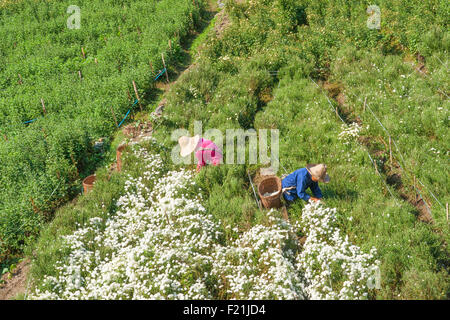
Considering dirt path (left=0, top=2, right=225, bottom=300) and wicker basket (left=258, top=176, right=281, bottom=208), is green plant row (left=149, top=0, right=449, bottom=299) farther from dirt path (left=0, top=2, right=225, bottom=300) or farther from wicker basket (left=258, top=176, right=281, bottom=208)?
dirt path (left=0, top=2, right=225, bottom=300)

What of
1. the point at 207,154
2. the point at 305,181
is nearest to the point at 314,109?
the point at 207,154

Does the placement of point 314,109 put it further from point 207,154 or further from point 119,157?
point 119,157

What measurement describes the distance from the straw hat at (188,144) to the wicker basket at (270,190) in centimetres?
186

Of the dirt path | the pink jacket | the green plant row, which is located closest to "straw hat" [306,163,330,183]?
the green plant row

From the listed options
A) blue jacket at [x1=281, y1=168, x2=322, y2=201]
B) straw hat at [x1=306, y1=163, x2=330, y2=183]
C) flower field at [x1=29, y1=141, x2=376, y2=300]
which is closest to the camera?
flower field at [x1=29, y1=141, x2=376, y2=300]

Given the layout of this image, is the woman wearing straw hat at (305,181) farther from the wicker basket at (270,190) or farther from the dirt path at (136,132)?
the dirt path at (136,132)

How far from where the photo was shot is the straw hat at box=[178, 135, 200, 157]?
8.79 meters

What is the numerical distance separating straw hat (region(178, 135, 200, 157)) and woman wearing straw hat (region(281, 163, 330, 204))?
2.29 m

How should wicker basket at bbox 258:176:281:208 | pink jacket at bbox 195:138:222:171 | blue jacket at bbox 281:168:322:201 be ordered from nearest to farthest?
blue jacket at bbox 281:168:322:201 < wicker basket at bbox 258:176:281:208 < pink jacket at bbox 195:138:222:171

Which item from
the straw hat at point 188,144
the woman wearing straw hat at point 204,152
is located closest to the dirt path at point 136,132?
the straw hat at point 188,144

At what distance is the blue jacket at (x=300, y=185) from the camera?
721cm
